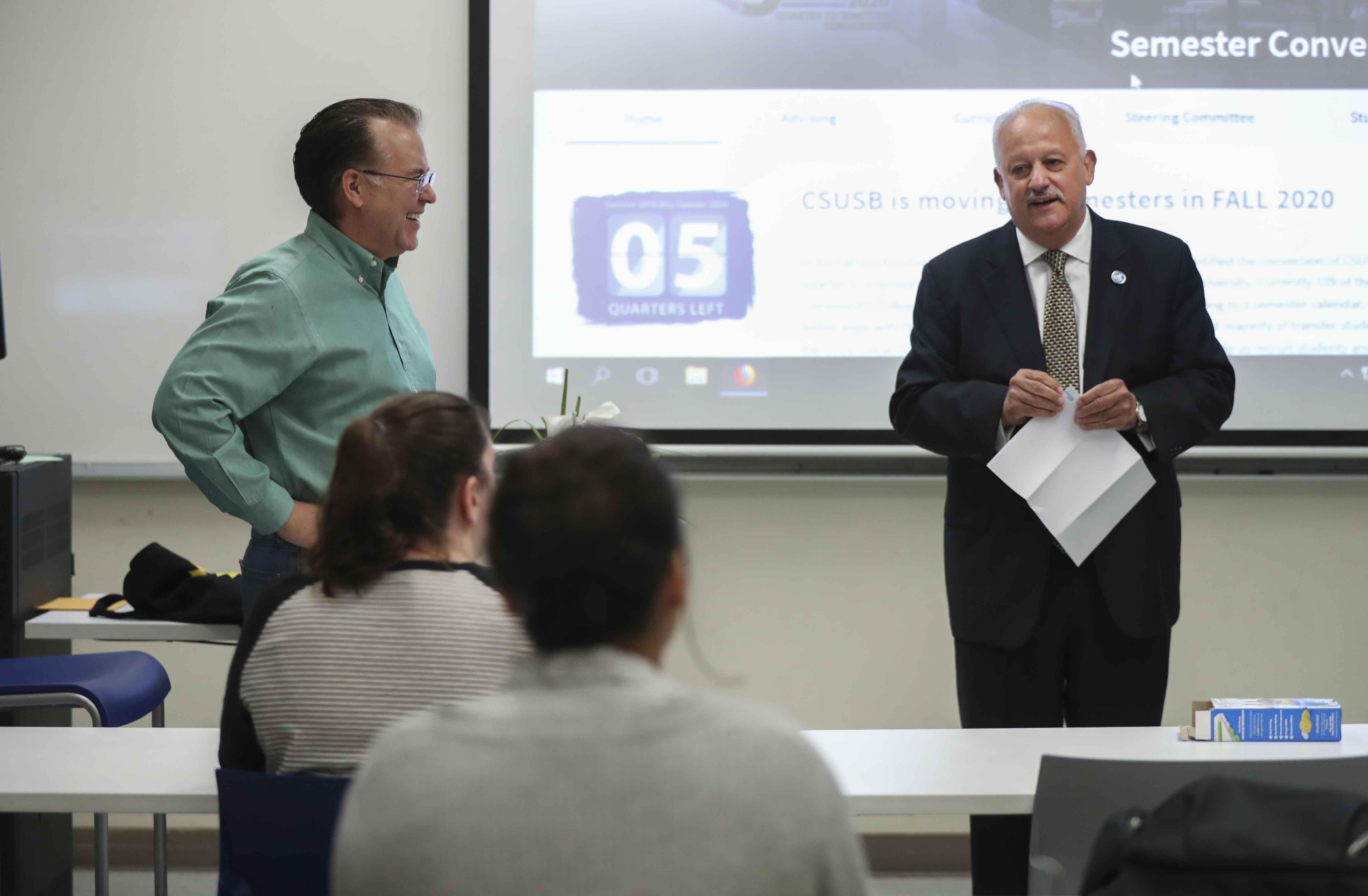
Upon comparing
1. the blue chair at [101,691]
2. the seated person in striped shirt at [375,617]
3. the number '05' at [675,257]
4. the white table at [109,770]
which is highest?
the number '05' at [675,257]

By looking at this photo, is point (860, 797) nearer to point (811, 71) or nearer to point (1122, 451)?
point (1122, 451)

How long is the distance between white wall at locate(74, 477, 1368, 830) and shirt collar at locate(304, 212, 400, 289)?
55.8 inches

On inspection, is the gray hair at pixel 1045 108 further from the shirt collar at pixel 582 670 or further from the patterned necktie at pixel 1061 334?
the shirt collar at pixel 582 670

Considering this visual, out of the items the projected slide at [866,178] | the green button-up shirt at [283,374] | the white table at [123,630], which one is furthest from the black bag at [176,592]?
the projected slide at [866,178]

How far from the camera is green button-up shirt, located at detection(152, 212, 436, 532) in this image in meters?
2.06

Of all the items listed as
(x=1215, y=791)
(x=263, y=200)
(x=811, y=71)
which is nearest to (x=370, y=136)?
(x=263, y=200)

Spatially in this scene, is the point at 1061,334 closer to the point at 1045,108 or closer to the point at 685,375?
the point at 1045,108

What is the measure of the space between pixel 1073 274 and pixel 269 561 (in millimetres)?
1541

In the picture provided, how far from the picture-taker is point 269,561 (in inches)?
84.7

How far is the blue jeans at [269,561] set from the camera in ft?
7.04

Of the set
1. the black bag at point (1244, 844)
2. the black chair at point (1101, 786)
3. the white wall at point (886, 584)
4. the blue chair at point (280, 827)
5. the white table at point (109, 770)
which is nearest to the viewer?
the black bag at point (1244, 844)

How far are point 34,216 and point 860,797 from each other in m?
2.91

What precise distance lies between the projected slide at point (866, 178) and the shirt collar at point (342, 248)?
1.17 metres

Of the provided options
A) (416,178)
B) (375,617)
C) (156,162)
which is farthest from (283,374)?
(156,162)
